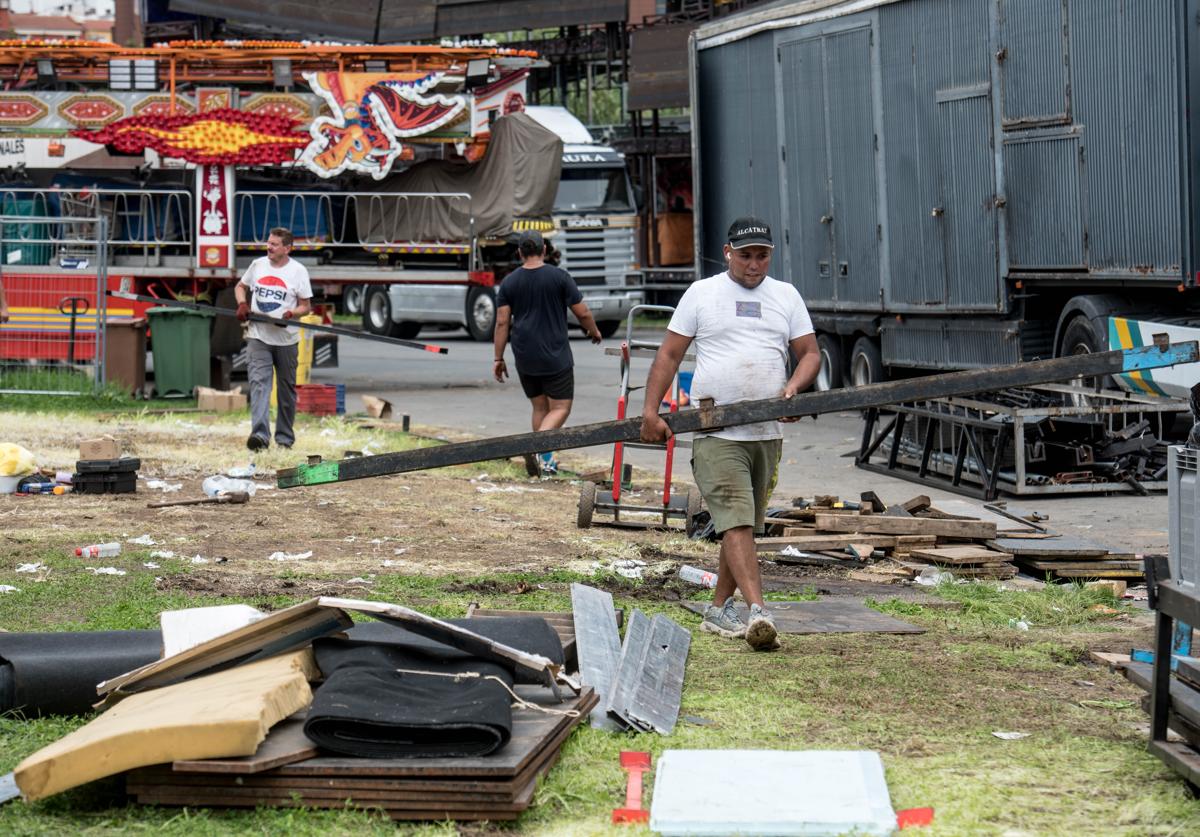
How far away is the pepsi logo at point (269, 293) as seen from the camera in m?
14.6

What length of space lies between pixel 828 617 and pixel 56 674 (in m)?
3.59

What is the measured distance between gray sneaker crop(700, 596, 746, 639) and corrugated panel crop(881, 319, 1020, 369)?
836cm

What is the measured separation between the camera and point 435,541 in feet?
34.0

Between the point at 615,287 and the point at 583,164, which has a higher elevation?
the point at 583,164

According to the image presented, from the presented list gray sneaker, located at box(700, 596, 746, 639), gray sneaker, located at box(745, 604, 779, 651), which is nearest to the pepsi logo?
gray sneaker, located at box(700, 596, 746, 639)

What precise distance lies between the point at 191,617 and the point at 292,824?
1.72m

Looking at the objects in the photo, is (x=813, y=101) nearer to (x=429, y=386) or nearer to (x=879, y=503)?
(x=429, y=386)

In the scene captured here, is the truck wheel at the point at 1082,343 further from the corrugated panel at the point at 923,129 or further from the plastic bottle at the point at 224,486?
the plastic bottle at the point at 224,486

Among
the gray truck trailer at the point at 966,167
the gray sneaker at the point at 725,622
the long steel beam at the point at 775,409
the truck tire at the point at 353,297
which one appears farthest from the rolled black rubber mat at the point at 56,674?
the truck tire at the point at 353,297

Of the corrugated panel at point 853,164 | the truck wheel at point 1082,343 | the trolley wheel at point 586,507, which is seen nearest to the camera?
the trolley wheel at point 586,507

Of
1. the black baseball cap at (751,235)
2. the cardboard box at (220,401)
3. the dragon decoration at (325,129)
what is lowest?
the cardboard box at (220,401)

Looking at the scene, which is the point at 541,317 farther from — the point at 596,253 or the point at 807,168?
the point at 596,253

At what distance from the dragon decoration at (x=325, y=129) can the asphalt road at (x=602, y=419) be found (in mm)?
3142

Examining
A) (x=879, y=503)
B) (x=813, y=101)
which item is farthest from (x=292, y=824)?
(x=813, y=101)
